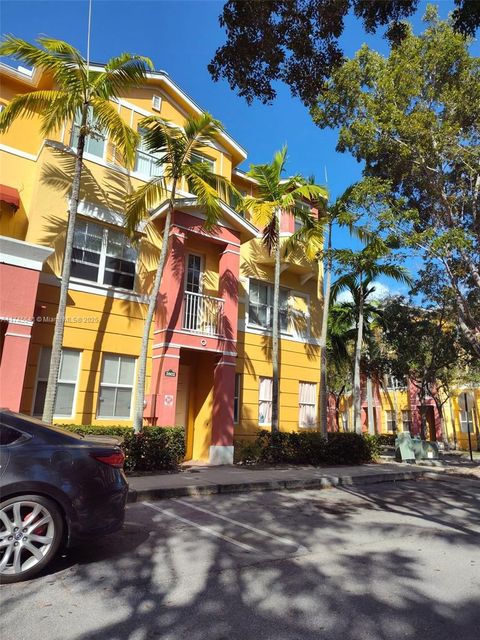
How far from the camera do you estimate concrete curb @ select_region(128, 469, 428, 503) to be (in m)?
8.02

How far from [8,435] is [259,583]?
8.90 feet

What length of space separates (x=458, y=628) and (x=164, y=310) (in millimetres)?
10656

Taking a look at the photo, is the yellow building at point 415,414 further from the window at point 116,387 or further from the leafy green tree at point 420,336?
the window at point 116,387

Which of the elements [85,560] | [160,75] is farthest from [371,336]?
[85,560]

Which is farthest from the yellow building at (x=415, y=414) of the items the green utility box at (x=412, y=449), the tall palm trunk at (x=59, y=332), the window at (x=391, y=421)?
the tall palm trunk at (x=59, y=332)

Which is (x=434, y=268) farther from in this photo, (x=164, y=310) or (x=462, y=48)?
(x=164, y=310)

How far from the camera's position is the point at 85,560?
14.8 feet

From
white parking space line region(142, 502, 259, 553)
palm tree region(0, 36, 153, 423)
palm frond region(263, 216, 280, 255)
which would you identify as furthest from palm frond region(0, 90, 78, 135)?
white parking space line region(142, 502, 259, 553)

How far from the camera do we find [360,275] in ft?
62.5

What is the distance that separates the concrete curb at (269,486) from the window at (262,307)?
6508 millimetres

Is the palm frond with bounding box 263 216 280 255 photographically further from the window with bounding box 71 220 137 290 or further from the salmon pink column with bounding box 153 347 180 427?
the salmon pink column with bounding box 153 347 180 427

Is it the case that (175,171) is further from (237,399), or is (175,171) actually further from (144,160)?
(237,399)

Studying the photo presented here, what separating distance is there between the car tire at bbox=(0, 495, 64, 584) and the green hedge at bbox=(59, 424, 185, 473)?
6.02 meters

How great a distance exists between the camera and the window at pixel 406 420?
3900 cm
